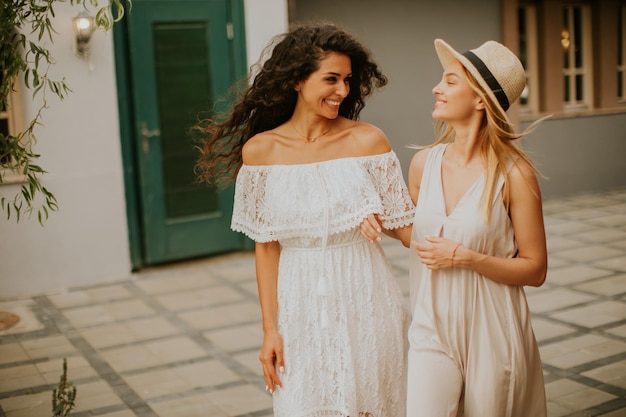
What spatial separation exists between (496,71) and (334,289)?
3.14 ft

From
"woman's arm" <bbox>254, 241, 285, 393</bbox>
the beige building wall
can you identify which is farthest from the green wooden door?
"woman's arm" <bbox>254, 241, 285, 393</bbox>

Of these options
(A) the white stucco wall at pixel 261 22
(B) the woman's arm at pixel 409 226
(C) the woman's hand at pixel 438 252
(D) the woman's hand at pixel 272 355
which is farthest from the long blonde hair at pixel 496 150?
(A) the white stucco wall at pixel 261 22

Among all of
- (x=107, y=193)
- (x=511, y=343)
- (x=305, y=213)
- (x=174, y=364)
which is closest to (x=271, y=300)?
(x=305, y=213)

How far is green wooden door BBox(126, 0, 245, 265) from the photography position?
26.4 ft

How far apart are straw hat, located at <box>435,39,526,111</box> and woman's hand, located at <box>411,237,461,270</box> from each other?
48 cm

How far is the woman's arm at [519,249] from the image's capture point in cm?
267

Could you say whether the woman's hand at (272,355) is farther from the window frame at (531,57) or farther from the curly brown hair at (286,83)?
the window frame at (531,57)

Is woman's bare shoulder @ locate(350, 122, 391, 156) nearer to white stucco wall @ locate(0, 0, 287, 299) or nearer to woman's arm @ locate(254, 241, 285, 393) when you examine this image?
woman's arm @ locate(254, 241, 285, 393)

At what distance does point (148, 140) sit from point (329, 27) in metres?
5.30

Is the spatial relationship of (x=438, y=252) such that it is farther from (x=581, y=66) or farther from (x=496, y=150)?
(x=581, y=66)

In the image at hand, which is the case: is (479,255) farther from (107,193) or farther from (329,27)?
(107,193)

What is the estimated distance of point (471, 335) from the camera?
2.76m

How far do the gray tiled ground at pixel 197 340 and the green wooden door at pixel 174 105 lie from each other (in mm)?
382

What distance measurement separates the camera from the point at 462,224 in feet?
8.98
